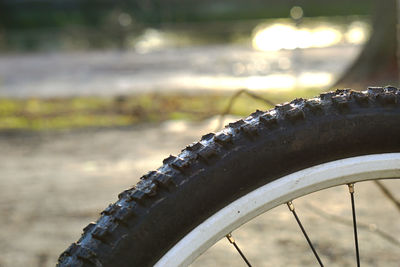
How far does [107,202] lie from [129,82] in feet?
20.9

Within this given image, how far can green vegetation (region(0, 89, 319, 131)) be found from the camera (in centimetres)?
764

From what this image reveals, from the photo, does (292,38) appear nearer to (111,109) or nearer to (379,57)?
(379,57)

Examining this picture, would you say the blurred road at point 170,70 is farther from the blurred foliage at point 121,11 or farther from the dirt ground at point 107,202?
the blurred foliage at point 121,11

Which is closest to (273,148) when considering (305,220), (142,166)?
(305,220)

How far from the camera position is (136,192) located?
158 cm

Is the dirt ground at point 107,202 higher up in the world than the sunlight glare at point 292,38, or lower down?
lower down

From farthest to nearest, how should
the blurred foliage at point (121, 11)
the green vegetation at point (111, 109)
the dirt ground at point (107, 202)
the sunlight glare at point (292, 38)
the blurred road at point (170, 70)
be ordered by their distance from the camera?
the blurred foliage at point (121, 11) → the sunlight glare at point (292, 38) → the blurred road at point (170, 70) → the green vegetation at point (111, 109) → the dirt ground at point (107, 202)

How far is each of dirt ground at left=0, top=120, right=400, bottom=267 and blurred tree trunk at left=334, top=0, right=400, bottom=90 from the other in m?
2.34

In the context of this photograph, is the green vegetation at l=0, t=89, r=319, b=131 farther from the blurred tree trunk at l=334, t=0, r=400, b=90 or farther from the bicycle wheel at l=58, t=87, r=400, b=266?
the bicycle wheel at l=58, t=87, r=400, b=266

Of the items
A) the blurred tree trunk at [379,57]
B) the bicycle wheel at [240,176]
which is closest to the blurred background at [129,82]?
the blurred tree trunk at [379,57]

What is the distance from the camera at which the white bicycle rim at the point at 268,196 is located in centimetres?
155

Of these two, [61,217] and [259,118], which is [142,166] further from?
[259,118]

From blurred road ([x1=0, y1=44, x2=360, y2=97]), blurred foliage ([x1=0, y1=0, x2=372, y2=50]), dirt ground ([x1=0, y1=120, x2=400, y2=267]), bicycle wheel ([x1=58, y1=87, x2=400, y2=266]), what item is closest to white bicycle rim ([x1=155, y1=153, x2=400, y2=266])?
bicycle wheel ([x1=58, y1=87, x2=400, y2=266])

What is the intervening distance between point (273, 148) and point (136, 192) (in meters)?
0.29
